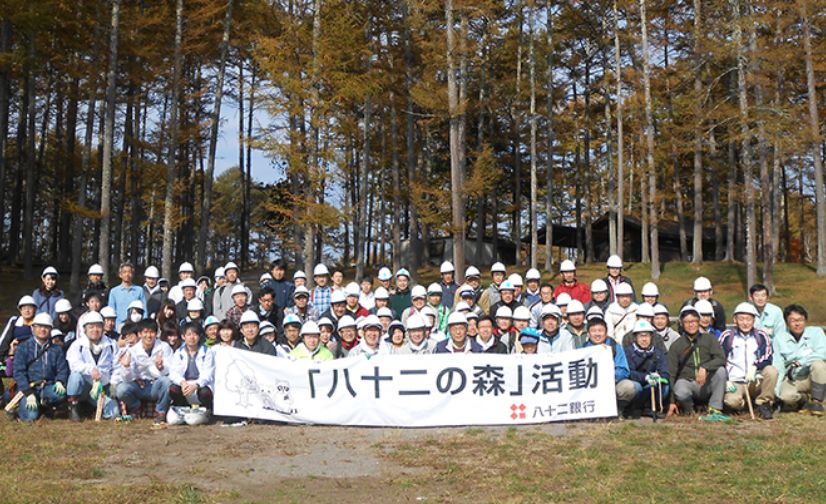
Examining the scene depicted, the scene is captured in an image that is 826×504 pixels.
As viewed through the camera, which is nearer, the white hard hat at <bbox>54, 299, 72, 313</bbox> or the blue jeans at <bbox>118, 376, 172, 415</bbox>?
the blue jeans at <bbox>118, 376, 172, 415</bbox>

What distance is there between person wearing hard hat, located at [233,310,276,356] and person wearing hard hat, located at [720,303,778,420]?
539 cm

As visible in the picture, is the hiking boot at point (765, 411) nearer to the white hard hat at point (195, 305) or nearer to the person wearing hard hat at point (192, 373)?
the person wearing hard hat at point (192, 373)

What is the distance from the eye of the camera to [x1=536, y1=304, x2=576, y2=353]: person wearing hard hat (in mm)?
8984

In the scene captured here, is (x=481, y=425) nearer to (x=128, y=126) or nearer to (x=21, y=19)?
(x=21, y=19)

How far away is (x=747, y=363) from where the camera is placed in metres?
8.95

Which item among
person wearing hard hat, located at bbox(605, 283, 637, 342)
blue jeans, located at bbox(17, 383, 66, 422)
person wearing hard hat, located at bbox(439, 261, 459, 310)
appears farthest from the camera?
person wearing hard hat, located at bbox(439, 261, 459, 310)

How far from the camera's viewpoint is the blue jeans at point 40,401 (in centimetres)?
867

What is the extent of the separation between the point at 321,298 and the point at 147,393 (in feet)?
9.92

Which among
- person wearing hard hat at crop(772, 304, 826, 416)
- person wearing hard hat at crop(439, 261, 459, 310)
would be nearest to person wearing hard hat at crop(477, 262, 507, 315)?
person wearing hard hat at crop(439, 261, 459, 310)

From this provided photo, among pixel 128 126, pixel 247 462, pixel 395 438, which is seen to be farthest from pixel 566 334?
pixel 128 126

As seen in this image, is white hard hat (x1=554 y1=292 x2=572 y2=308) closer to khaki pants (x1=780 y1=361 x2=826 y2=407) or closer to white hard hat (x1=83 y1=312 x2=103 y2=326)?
khaki pants (x1=780 y1=361 x2=826 y2=407)

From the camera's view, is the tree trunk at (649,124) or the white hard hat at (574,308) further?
the tree trunk at (649,124)

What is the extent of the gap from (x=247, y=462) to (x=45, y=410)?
372 centimetres

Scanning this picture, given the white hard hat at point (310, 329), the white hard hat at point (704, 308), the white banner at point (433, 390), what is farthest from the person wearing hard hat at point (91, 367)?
the white hard hat at point (704, 308)
